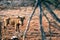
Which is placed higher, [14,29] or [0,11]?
[0,11]

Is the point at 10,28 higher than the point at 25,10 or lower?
lower

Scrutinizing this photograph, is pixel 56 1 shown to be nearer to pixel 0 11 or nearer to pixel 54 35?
pixel 54 35

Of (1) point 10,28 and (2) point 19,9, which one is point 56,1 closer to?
(2) point 19,9

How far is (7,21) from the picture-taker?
3969 mm

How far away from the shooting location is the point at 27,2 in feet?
13.4

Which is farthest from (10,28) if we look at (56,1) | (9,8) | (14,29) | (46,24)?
(56,1)

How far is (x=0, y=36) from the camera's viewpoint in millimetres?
4066

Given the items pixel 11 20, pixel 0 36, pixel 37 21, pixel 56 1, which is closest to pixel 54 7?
pixel 56 1

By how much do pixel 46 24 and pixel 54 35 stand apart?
231 millimetres

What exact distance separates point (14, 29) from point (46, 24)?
1.83 ft

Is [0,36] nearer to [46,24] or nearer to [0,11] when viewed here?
[0,11]

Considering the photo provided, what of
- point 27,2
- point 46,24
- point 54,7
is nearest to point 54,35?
point 46,24

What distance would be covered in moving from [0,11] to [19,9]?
0.34m

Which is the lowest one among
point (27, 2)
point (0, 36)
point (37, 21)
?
point (0, 36)
